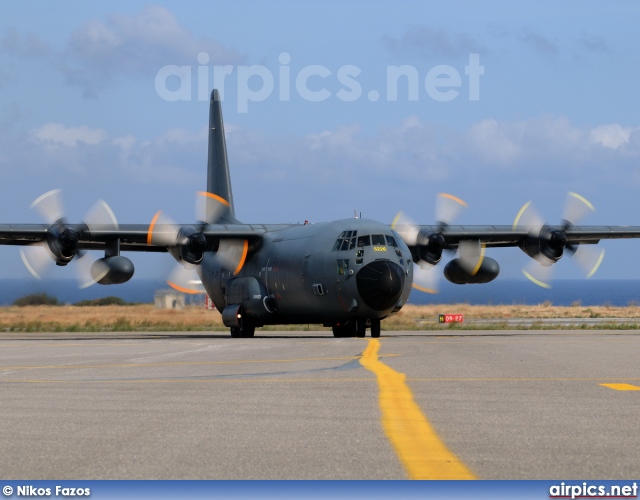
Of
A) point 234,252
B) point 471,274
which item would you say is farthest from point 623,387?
point 234,252

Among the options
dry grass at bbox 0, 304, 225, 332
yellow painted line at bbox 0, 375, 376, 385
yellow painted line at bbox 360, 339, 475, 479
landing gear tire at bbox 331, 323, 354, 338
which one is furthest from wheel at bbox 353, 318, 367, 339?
dry grass at bbox 0, 304, 225, 332

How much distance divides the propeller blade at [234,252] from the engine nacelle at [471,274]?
25.4 feet

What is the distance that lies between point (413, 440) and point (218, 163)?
39614 mm

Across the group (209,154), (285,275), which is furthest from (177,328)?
(285,275)

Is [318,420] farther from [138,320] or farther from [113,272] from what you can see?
[138,320]

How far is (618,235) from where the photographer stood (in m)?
42.2

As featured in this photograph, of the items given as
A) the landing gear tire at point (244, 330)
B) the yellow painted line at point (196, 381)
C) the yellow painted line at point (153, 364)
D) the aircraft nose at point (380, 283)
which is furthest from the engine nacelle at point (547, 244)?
the yellow painted line at point (196, 381)

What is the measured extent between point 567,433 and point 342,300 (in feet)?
81.1

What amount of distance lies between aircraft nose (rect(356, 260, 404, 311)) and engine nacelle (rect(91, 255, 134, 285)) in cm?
820

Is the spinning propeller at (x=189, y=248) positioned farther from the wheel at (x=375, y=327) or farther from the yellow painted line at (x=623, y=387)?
the yellow painted line at (x=623, y=387)

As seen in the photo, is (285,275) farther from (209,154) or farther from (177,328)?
(177,328)

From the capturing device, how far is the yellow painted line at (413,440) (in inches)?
258

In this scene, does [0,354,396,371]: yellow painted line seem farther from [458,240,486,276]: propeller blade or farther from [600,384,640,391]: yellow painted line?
[458,240,486,276]: propeller blade

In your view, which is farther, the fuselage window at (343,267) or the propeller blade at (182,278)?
the propeller blade at (182,278)
